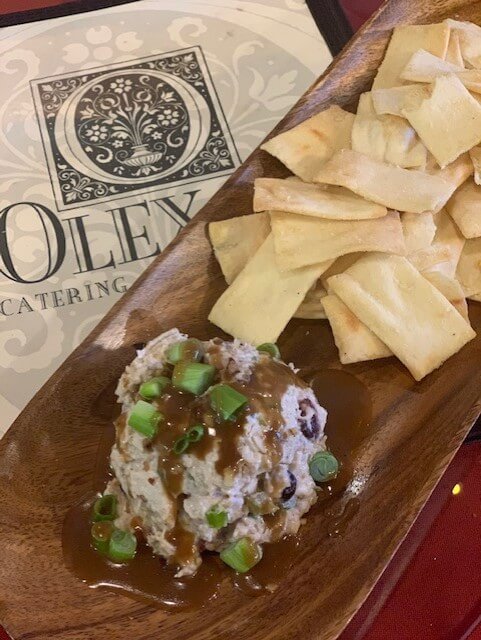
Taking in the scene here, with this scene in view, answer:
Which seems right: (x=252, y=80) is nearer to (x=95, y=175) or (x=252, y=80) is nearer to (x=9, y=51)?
(x=95, y=175)

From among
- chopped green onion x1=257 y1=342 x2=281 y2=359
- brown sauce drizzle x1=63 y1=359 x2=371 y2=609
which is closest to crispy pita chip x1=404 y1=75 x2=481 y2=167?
chopped green onion x1=257 y1=342 x2=281 y2=359

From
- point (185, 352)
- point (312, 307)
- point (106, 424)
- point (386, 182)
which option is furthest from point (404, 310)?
point (106, 424)

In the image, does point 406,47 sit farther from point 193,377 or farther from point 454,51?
point 193,377

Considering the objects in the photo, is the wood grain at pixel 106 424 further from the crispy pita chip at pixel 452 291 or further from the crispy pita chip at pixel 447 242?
the crispy pita chip at pixel 447 242

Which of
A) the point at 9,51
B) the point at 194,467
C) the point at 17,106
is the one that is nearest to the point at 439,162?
the point at 194,467

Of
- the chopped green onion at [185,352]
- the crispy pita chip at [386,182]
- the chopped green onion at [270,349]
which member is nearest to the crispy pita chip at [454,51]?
the crispy pita chip at [386,182]

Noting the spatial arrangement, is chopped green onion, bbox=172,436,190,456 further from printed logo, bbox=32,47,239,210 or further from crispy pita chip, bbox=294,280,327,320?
printed logo, bbox=32,47,239,210
